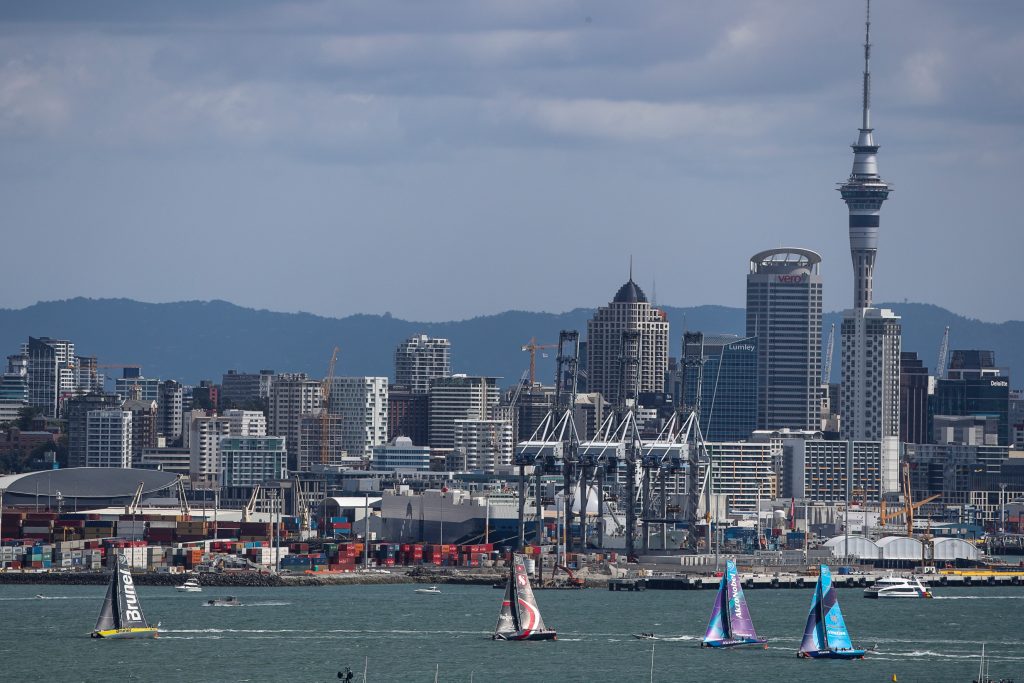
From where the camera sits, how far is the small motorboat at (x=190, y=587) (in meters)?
120

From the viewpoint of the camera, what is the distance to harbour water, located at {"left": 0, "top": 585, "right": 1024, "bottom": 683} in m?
74.8

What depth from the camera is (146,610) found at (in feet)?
335

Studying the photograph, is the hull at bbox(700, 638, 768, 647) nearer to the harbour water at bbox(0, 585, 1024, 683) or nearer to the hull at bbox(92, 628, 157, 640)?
the harbour water at bbox(0, 585, 1024, 683)

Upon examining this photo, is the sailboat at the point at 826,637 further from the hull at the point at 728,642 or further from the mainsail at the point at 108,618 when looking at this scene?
the mainsail at the point at 108,618

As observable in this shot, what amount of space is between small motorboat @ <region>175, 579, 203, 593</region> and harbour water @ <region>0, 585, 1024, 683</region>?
5.42ft

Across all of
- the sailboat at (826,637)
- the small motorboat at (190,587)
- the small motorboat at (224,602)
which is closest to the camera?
the sailboat at (826,637)

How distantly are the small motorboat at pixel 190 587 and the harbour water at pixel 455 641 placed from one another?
165 centimetres

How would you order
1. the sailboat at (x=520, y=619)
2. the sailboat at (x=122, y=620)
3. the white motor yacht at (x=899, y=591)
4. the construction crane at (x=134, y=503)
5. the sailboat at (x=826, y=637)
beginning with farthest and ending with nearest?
the construction crane at (x=134, y=503)
the white motor yacht at (x=899, y=591)
the sailboat at (x=122, y=620)
the sailboat at (x=520, y=619)
the sailboat at (x=826, y=637)

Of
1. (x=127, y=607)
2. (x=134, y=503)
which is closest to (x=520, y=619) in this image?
(x=127, y=607)

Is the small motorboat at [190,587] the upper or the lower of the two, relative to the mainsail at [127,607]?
lower

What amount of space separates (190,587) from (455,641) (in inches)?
1523

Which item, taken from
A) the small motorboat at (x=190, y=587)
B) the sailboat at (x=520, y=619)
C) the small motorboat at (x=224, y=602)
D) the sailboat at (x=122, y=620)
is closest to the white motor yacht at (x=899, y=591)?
the small motorboat at (x=190, y=587)

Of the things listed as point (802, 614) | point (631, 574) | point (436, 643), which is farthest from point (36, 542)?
point (436, 643)

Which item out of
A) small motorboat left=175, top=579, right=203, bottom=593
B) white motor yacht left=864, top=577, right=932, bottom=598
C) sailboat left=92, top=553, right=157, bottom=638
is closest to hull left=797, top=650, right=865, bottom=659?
sailboat left=92, top=553, right=157, bottom=638
